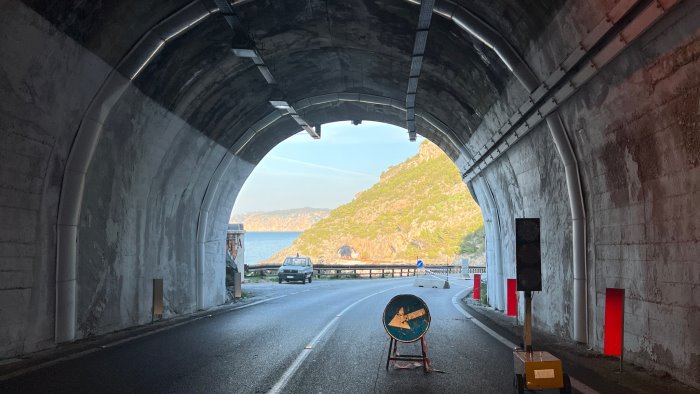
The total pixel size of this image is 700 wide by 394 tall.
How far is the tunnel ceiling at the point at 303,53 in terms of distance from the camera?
31.2 ft

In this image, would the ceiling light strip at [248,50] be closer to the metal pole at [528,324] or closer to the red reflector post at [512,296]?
the metal pole at [528,324]

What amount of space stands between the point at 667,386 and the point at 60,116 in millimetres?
9384

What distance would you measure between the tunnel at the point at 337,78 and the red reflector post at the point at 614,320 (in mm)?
244

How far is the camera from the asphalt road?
283 inches

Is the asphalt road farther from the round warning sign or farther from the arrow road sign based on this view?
the arrow road sign

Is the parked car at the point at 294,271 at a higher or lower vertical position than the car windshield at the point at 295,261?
lower

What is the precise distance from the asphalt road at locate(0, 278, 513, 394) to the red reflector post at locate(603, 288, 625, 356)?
144cm

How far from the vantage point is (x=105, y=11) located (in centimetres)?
904

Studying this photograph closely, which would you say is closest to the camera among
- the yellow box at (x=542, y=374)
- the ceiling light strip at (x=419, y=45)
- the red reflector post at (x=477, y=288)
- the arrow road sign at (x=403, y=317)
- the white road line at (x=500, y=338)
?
the yellow box at (x=542, y=374)

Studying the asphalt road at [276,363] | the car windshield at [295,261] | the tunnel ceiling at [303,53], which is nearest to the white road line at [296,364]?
the asphalt road at [276,363]

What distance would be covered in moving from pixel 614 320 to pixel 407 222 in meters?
101

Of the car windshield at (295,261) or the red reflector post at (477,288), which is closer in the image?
the red reflector post at (477,288)

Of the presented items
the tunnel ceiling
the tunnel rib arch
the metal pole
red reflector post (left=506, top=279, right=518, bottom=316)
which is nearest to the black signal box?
the metal pole

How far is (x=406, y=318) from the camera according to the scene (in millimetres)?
8523
